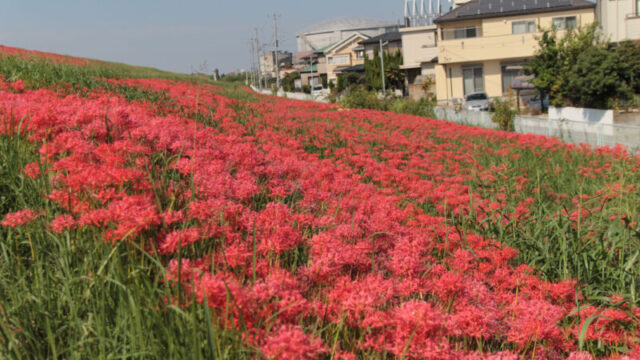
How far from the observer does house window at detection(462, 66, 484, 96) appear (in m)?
39.7

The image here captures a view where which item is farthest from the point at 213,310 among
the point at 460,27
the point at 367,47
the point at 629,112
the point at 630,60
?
the point at 367,47

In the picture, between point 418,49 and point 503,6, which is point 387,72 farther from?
point 503,6

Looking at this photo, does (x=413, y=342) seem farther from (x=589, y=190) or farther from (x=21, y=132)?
(x=589, y=190)

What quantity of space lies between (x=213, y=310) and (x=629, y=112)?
1114 inches

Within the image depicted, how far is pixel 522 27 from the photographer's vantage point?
37781 mm

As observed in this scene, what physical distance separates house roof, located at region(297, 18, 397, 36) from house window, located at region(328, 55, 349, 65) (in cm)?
6802

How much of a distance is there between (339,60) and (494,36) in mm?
41839

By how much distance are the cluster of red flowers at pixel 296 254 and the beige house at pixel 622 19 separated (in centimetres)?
3436

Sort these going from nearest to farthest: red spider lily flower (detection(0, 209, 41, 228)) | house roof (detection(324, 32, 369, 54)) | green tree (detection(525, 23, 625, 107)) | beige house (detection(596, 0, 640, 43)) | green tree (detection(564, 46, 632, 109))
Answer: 1. red spider lily flower (detection(0, 209, 41, 228))
2. green tree (detection(564, 46, 632, 109))
3. green tree (detection(525, 23, 625, 107))
4. beige house (detection(596, 0, 640, 43))
5. house roof (detection(324, 32, 369, 54))

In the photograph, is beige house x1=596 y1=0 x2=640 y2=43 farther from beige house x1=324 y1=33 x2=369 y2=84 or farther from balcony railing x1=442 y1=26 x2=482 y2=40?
beige house x1=324 y1=33 x2=369 y2=84

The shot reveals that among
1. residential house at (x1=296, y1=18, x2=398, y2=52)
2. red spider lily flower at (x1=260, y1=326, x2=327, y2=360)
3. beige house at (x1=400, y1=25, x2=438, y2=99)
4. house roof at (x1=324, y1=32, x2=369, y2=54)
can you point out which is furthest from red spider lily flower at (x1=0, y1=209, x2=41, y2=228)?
residential house at (x1=296, y1=18, x2=398, y2=52)

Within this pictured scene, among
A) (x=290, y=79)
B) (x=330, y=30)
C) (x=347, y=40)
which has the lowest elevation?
(x=290, y=79)

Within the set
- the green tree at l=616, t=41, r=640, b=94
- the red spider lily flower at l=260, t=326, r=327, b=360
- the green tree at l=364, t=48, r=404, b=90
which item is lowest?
the red spider lily flower at l=260, t=326, r=327, b=360

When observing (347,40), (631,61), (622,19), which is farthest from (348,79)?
(631,61)
